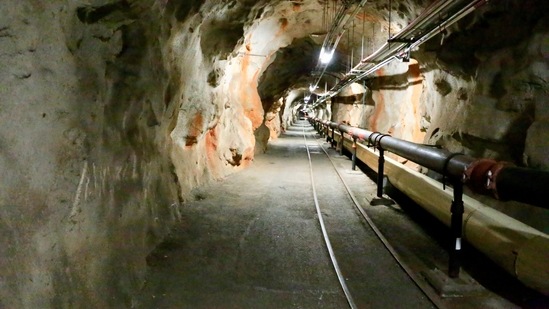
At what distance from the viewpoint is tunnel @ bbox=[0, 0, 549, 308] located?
9.57 feet

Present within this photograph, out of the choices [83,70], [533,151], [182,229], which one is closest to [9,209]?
[83,70]

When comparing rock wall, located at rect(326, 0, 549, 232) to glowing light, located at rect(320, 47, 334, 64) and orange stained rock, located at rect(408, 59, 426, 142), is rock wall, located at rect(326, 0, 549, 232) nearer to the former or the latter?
glowing light, located at rect(320, 47, 334, 64)

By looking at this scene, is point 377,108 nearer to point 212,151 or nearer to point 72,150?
point 212,151

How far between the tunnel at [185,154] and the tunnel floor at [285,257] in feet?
0.13

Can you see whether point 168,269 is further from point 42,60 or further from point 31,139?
point 42,60

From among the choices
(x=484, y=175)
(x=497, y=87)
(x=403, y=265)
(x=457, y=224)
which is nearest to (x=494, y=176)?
(x=484, y=175)

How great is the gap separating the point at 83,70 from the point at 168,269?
8.60ft

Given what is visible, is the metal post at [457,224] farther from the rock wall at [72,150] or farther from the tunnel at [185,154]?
the rock wall at [72,150]

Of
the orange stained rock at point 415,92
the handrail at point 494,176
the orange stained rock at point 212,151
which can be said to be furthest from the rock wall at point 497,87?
the orange stained rock at point 212,151

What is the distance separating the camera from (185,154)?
9.21 m

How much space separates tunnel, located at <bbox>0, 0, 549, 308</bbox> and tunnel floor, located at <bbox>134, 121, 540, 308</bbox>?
0.13 ft

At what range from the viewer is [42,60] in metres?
2.98

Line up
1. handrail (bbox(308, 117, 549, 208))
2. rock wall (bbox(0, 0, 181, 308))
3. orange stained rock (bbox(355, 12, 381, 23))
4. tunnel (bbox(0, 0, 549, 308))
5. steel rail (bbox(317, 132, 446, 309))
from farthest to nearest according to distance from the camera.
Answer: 1. orange stained rock (bbox(355, 12, 381, 23))
2. steel rail (bbox(317, 132, 446, 309))
3. handrail (bbox(308, 117, 549, 208))
4. tunnel (bbox(0, 0, 549, 308))
5. rock wall (bbox(0, 0, 181, 308))

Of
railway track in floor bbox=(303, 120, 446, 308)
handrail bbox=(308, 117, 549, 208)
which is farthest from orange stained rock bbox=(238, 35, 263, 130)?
handrail bbox=(308, 117, 549, 208)
